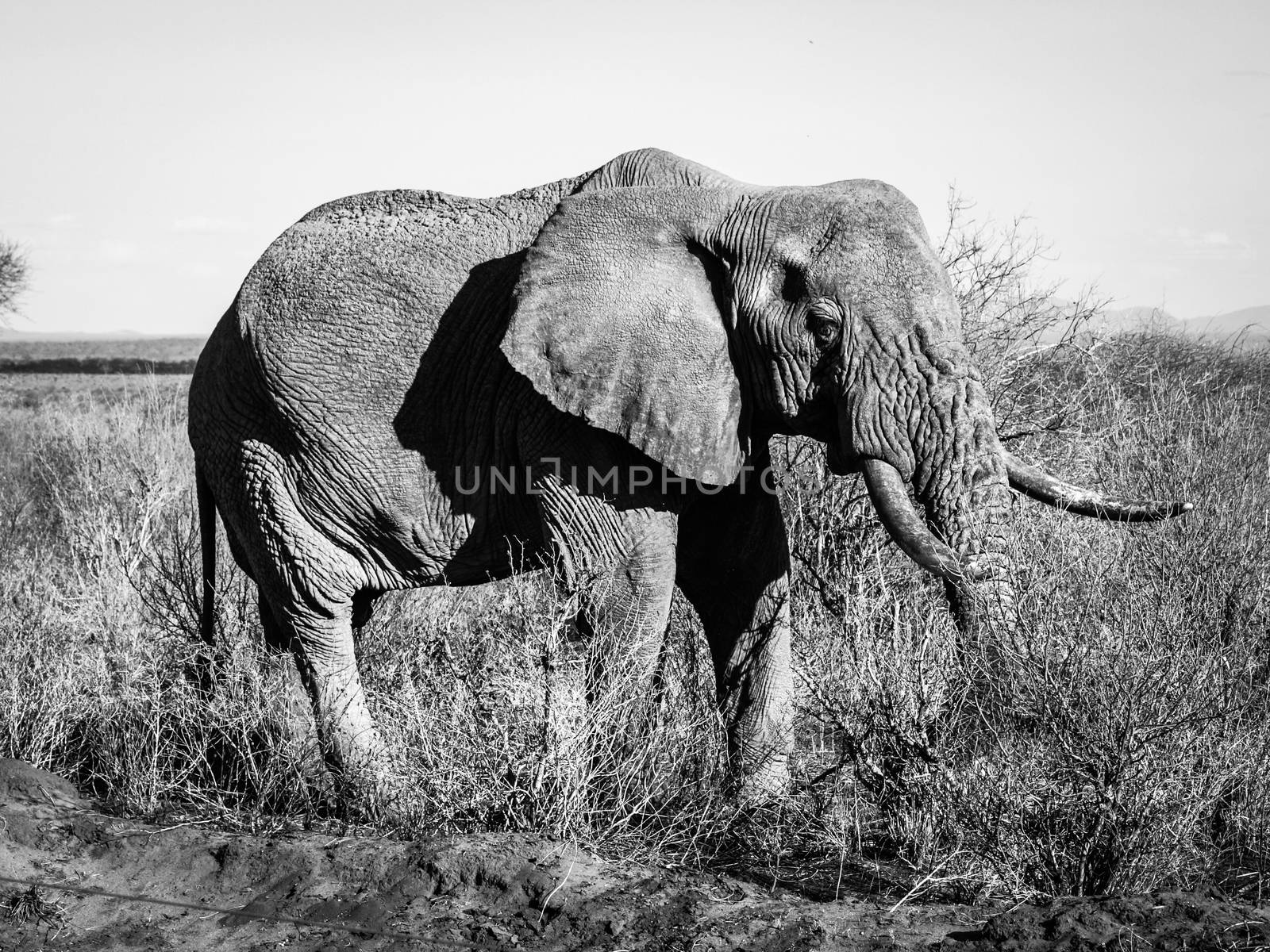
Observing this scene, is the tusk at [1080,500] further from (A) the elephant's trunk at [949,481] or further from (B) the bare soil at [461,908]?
(B) the bare soil at [461,908]

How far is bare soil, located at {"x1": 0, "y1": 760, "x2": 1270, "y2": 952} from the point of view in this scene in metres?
3.92

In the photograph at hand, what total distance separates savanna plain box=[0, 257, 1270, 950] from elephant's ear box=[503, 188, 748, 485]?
2.49 ft

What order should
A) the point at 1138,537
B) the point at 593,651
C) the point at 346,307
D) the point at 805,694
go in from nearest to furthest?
1. the point at 593,651
2. the point at 346,307
3. the point at 805,694
4. the point at 1138,537

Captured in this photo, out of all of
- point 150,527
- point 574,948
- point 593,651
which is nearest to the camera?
point 574,948

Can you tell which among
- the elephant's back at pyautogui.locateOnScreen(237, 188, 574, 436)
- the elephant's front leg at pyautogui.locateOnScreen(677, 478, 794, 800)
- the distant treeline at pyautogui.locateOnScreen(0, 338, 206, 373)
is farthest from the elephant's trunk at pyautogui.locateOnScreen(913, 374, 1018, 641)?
the distant treeline at pyautogui.locateOnScreen(0, 338, 206, 373)

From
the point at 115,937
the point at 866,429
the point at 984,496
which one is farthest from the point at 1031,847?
the point at 115,937

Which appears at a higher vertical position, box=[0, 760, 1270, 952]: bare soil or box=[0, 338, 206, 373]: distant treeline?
box=[0, 338, 206, 373]: distant treeline

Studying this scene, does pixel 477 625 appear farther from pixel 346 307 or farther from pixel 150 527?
pixel 150 527

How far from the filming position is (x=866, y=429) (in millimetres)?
4547

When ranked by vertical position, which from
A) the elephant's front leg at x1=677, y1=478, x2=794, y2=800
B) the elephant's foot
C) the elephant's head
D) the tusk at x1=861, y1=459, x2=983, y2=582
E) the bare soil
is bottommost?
the bare soil

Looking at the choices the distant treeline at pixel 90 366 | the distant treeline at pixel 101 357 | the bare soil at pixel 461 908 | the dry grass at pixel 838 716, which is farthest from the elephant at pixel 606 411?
the distant treeline at pixel 90 366

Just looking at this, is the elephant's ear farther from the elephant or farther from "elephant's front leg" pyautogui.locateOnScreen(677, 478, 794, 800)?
"elephant's front leg" pyautogui.locateOnScreen(677, 478, 794, 800)

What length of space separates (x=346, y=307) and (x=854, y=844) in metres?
2.82

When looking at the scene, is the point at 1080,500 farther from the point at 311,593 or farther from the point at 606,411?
the point at 311,593
